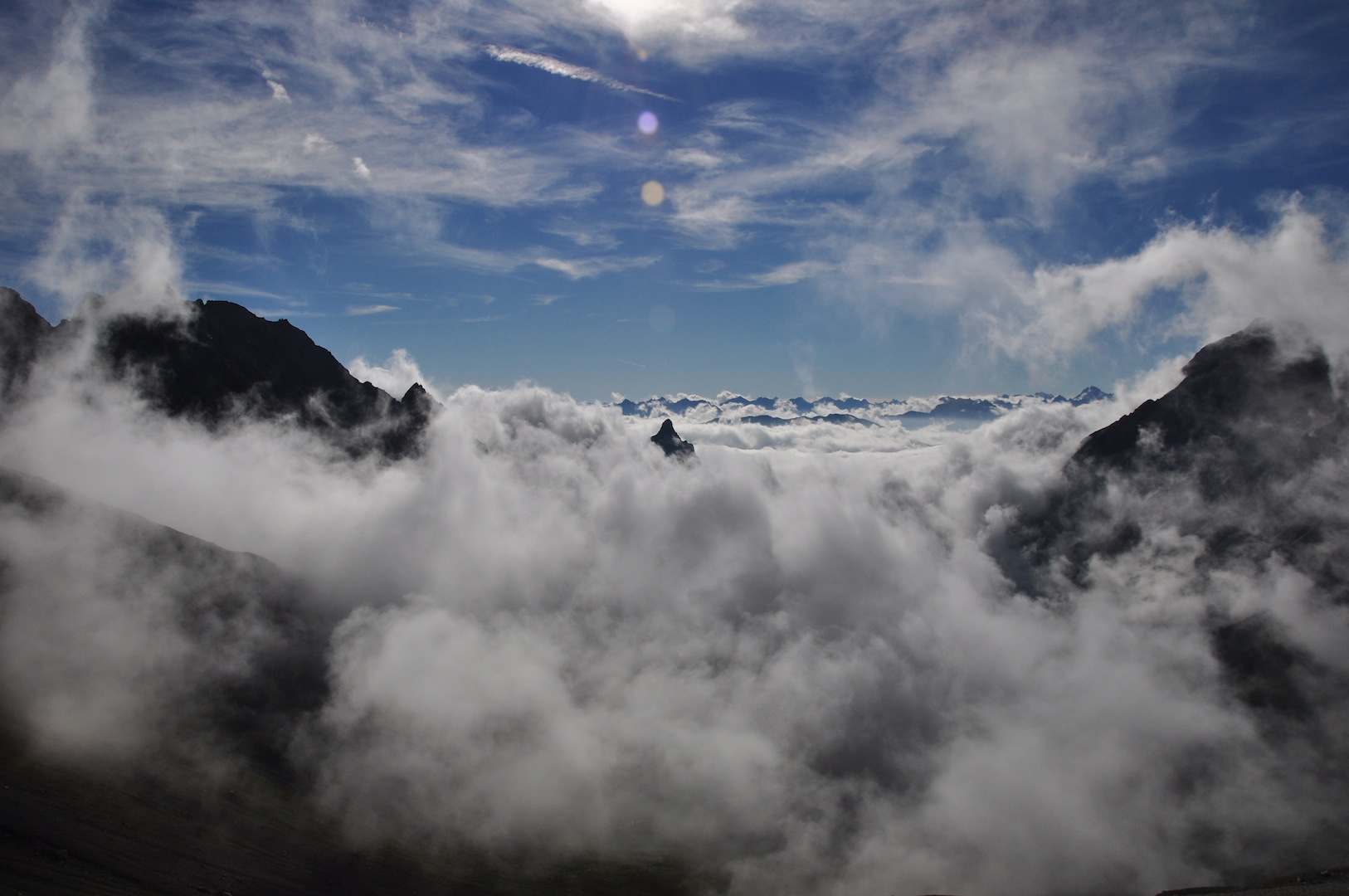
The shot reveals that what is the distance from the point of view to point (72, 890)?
313 feet

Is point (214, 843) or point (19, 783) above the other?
point (19, 783)

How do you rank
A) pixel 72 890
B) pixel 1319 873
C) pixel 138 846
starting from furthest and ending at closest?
1. pixel 1319 873
2. pixel 138 846
3. pixel 72 890

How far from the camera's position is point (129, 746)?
16125 cm

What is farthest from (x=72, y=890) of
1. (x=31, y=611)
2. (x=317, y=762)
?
(x=31, y=611)

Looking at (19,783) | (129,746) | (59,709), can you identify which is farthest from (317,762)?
(19,783)

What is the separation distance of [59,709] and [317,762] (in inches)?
2422

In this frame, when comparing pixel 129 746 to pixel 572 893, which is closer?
pixel 129 746

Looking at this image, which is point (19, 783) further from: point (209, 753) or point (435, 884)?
point (435, 884)

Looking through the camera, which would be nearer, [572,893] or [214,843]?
[214,843]

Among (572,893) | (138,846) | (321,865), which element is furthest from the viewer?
(572,893)

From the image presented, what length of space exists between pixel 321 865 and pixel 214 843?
949 inches

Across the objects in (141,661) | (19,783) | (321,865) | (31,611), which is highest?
(31,611)

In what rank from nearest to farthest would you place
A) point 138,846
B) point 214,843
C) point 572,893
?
point 138,846, point 214,843, point 572,893

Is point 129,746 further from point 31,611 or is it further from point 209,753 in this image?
point 31,611
